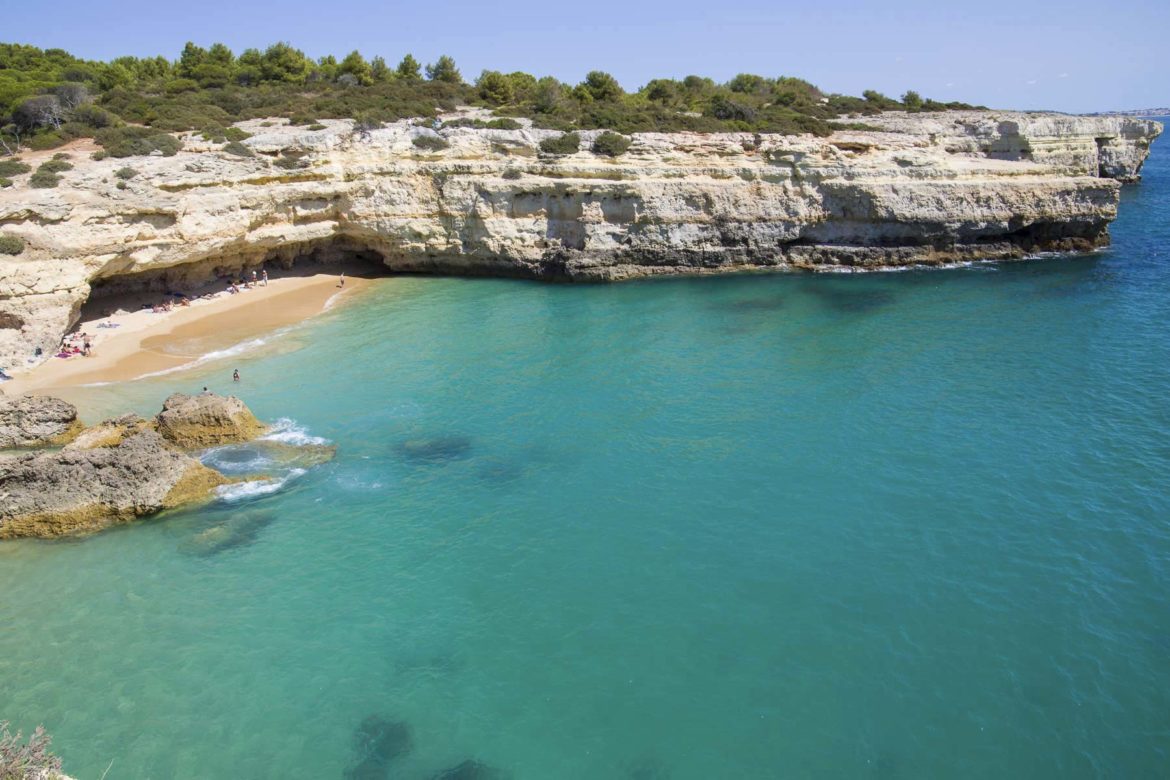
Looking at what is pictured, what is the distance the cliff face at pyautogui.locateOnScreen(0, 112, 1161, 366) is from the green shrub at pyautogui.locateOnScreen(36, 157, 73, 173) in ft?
18.0

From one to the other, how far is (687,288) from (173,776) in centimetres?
3218

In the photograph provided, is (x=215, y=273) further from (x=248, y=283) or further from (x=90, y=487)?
(x=90, y=487)

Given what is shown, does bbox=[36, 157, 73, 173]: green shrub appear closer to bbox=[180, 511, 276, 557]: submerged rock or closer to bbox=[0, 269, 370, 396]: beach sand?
bbox=[0, 269, 370, 396]: beach sand

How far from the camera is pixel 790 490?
1836 centimetres

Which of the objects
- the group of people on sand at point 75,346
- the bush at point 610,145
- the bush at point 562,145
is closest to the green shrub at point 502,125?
the bush at point 562,145

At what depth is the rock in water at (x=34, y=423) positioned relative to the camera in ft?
70.7

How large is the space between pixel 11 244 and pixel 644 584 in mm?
27313

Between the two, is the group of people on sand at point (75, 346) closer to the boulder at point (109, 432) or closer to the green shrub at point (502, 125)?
the boulder at point (109, 432)

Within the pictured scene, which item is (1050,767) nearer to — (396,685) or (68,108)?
(396,685)

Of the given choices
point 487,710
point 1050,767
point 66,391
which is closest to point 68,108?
point 66,391

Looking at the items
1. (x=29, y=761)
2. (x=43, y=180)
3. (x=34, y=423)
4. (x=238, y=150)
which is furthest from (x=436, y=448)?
(x=238, y=150)

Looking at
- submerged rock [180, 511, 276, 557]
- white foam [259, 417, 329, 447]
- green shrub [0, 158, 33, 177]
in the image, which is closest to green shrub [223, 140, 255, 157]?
green shrub [0, 158, 33, 177]

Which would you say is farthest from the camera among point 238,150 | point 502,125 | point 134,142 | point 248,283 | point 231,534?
point 502,125

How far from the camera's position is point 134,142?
33.8 meters
